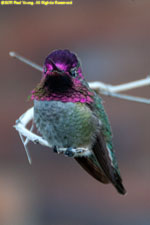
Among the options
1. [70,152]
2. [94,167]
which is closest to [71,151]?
[70,152]

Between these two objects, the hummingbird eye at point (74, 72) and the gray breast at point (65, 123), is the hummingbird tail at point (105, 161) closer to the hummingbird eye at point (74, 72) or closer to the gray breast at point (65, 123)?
the gray breast at point (65, 123)

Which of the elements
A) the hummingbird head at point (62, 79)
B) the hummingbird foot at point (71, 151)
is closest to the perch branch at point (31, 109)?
the hummingbird foot at point (71, 151)

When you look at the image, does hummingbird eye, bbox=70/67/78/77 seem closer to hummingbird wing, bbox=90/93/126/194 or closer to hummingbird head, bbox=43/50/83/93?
hummingbird head, bbox=43/50/83/93

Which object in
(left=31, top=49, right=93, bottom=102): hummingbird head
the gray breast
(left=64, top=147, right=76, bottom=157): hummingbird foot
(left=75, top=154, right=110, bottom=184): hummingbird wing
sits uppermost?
(left=31, top=49, right=93, bottom=102): hummingbird head

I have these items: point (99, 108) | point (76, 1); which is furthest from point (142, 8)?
point (99, 108)

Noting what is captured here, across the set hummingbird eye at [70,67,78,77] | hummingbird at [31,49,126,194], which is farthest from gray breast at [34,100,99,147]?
hummingbird eye at [70,67,78,77]

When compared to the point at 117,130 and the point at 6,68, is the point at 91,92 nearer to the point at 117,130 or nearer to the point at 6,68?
the point at 117,130
